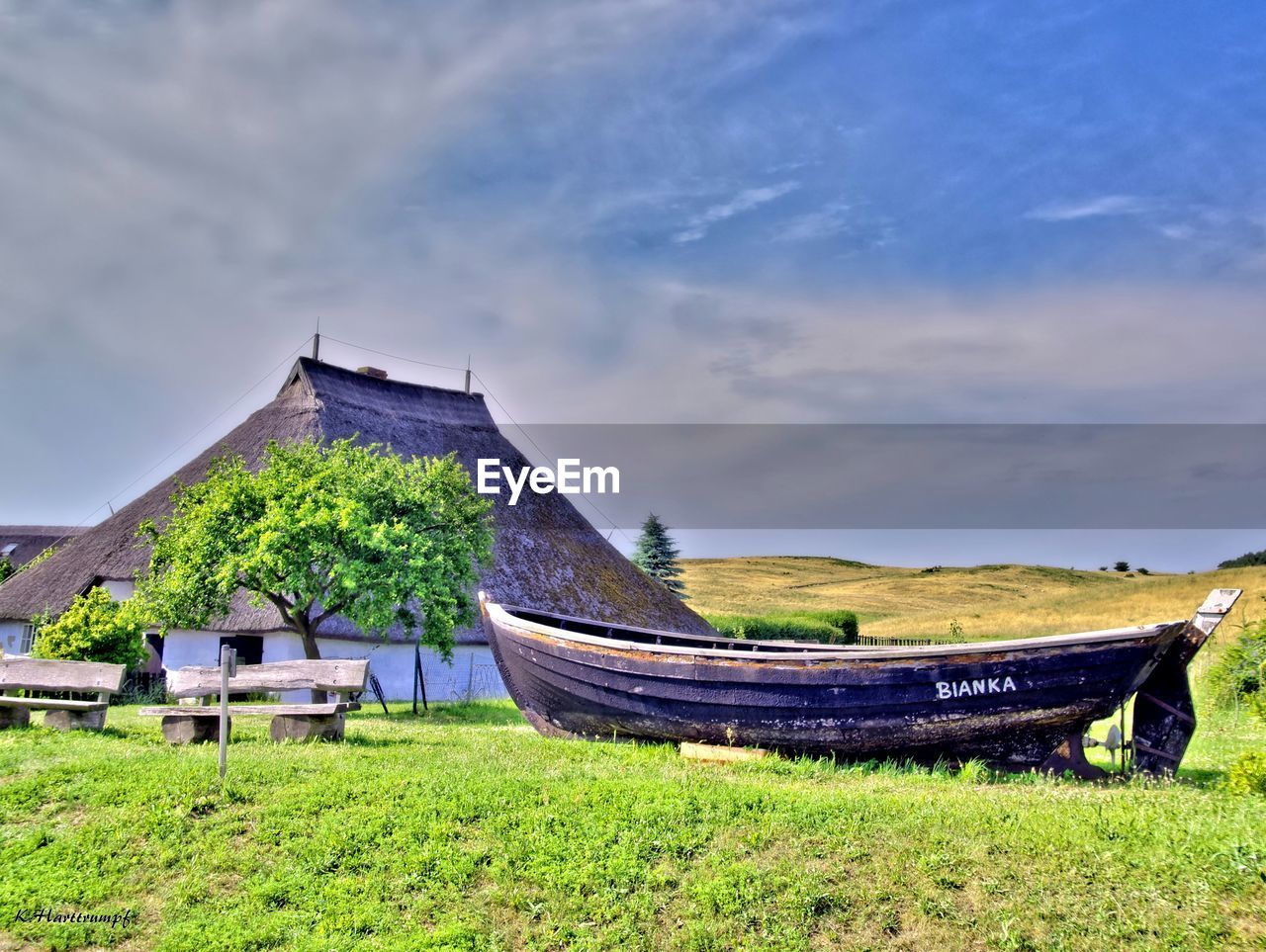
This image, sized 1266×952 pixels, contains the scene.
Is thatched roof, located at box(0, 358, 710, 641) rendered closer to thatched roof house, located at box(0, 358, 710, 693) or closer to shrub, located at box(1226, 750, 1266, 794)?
thatched roof house, located at box(0, 358, 710, 693)

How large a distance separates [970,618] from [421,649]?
39.1 metres

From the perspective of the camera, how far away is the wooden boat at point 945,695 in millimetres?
10320

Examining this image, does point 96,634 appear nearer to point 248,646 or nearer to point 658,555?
point 248,646

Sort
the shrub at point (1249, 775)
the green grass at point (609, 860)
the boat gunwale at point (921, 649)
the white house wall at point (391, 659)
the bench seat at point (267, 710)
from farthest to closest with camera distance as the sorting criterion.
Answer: the white house wall at point (391, 659), the bench seat at point (267, 710), the boat gunwale at point (921, 649), the shrub at point (1249, 775), the green grass at point (609, 860)

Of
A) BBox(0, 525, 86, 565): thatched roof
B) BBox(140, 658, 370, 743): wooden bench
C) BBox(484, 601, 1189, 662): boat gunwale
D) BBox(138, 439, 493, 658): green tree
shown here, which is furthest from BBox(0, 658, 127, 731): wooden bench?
BBox(0, 525, 86, 565): thatched roof

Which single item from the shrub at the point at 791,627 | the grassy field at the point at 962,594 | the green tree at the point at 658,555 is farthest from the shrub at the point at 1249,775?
the green tree at the point at 658,555

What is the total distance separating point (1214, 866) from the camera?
7.18 metres

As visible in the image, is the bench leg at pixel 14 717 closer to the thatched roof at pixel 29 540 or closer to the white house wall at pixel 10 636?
the white house wall at pixel 10 636

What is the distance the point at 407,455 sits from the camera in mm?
30859

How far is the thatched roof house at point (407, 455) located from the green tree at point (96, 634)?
6.40 ft

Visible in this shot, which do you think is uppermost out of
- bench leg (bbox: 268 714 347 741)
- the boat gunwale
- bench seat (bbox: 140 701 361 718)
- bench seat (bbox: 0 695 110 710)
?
the boat gunwale

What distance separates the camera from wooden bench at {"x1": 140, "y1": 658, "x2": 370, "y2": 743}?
39.0ft

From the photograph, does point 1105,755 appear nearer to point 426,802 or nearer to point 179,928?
point 426,802

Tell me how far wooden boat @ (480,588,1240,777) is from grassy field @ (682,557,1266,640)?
22.9 meters
